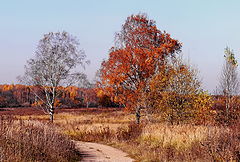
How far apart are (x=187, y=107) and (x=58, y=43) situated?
1975cm

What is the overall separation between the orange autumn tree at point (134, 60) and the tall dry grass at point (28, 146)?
1386 cm

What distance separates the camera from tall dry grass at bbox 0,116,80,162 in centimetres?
970

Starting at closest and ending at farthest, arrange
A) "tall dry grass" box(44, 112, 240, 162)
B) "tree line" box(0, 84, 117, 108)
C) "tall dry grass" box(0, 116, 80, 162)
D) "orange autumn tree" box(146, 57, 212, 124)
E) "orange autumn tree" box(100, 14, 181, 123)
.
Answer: "tall dry grass" box(0, 116, 80, 162)
"tall dry grass" box(44, 112, 240, 162)
"orange autumn tree" box(146, 57, 212, 124)
"orange autumn tree" box(100, 14, 181, 123)
"tree line" box(0, 84, 117, 108)

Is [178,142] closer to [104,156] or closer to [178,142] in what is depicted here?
[178,142]

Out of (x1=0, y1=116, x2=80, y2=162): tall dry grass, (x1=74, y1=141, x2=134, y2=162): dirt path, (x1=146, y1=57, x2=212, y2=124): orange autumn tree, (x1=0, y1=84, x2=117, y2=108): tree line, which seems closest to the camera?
(x1=0, y1=116, x2=80, y2=162): tall dry grass

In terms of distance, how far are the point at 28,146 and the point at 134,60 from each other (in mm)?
18063

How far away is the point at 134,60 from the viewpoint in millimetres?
27625

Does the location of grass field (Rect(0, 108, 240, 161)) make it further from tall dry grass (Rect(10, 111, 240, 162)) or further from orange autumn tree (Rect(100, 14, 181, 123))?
orange autumn tree (Rect(100, 14, 181, 123))

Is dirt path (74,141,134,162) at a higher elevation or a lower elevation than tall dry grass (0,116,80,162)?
lower

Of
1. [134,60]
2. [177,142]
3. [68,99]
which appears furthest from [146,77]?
[68,99]

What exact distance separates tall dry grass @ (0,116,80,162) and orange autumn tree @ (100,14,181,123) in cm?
1386

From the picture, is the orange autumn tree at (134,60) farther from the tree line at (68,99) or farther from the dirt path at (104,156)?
the tree line at (68,99)

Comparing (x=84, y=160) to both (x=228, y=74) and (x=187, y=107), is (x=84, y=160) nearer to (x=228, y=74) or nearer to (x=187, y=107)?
(x=187, y=107)

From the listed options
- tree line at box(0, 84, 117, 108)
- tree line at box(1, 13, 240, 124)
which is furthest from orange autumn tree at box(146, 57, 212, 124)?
tree line at box(0, 84, 117, 108)
